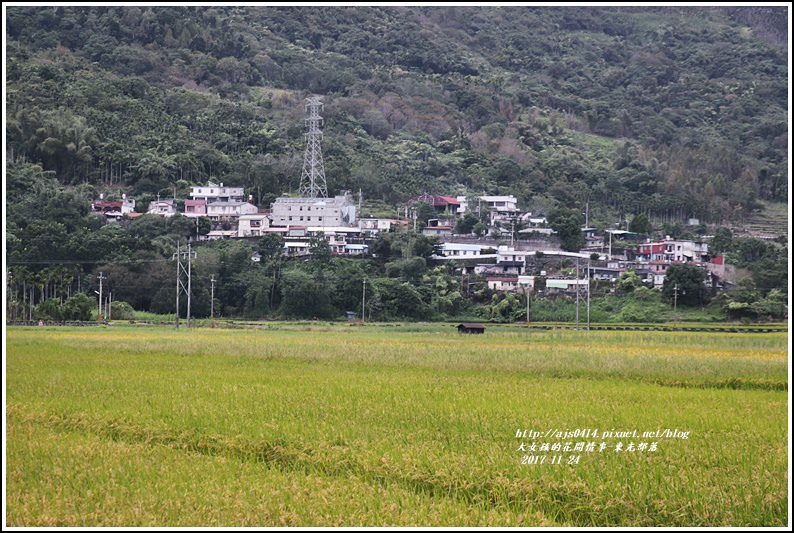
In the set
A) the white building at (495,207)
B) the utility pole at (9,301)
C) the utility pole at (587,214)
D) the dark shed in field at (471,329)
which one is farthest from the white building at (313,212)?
the dark shed in field at (471,329)

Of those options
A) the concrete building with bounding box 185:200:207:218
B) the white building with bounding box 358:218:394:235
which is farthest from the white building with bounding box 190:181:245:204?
the white building with bounding box 358:218:394:235

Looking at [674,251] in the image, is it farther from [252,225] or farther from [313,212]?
[252,225]

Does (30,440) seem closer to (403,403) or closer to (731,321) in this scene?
(403,403)

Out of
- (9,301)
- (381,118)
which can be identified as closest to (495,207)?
(381,118)

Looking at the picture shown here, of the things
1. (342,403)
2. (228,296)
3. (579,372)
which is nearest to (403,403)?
(342,403)

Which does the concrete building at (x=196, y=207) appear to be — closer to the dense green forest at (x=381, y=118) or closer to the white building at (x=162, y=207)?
the white building at (x=162, y=207)
